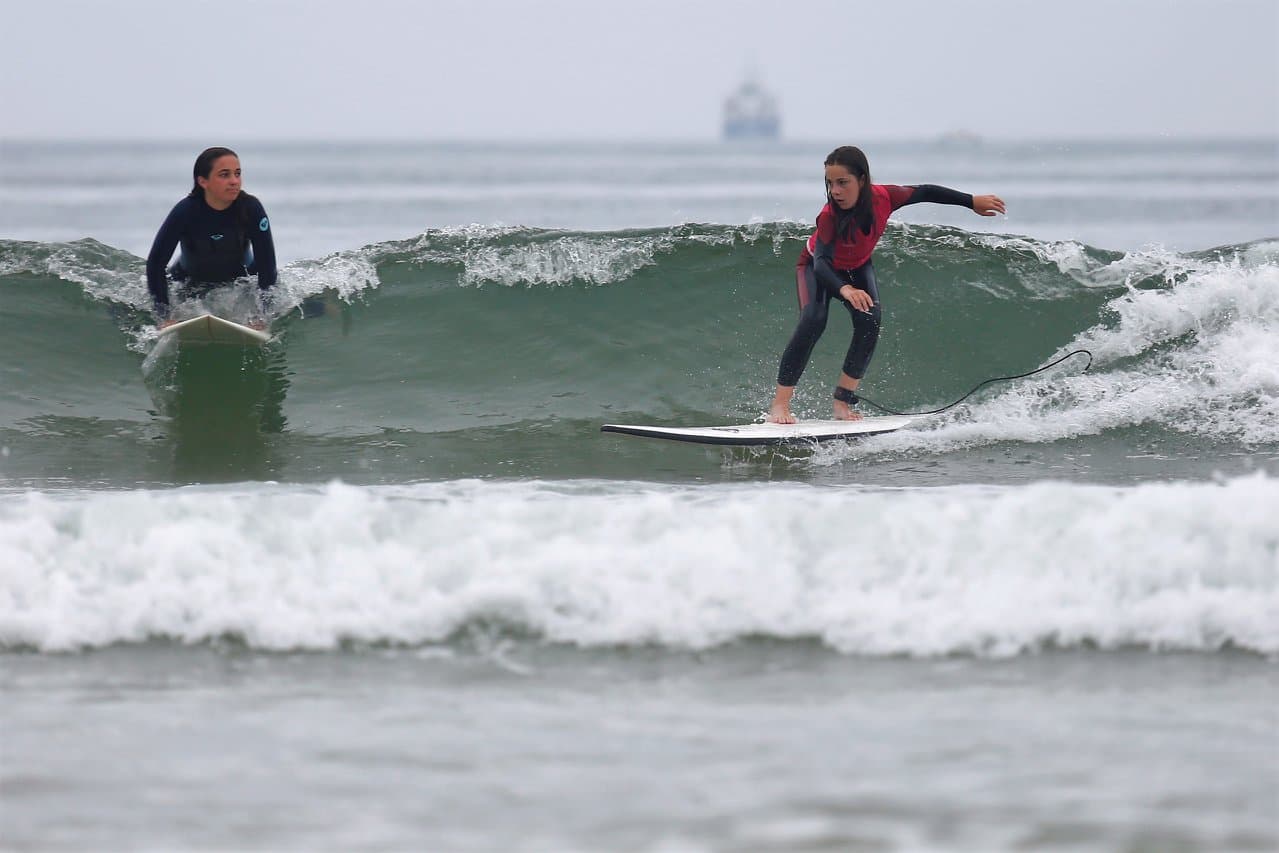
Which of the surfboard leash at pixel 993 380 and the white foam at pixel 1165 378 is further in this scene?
the surfboard leash at pixel 993 380

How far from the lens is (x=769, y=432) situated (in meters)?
6.88

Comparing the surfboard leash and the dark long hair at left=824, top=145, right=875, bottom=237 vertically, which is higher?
the dark long hair at left=824, top=145, right=875, bottom=237

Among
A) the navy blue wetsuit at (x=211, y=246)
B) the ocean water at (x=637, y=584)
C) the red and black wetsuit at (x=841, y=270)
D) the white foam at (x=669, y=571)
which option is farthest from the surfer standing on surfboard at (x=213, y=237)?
the red and black wetsuit at (x=841, y=270)

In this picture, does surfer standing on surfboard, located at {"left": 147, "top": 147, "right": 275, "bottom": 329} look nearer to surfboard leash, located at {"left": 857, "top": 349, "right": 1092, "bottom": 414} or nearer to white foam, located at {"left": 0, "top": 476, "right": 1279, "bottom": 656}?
white foam, located at {"left": 0, "top": 476, "right": 1279, "bottom": 656}

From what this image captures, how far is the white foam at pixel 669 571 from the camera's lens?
4.26 meters

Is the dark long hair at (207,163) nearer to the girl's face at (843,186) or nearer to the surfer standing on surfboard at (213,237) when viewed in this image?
the surfer standing on surfboard at (213,237)

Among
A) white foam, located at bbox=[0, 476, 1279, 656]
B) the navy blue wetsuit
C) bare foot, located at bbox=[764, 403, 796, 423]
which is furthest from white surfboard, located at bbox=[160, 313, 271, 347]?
bare foot, located at bbox=[764, 403, 796, 423]

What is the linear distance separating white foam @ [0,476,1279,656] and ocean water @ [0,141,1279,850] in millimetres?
14

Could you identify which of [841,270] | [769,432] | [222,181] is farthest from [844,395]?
[222,181]

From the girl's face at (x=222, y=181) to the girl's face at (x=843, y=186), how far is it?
134 inches

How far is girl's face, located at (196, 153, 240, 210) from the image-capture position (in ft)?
24.7

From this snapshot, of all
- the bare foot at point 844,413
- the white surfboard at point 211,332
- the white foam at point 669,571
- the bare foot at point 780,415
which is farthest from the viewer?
the white surfboard at point 211,332

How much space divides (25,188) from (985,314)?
51311 mm

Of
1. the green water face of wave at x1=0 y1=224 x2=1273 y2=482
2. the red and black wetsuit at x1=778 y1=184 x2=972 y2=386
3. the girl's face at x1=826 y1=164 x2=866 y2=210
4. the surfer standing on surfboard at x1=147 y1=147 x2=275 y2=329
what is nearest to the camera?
the girl's face at x1=826 y1=164 x2=866 y2=210
